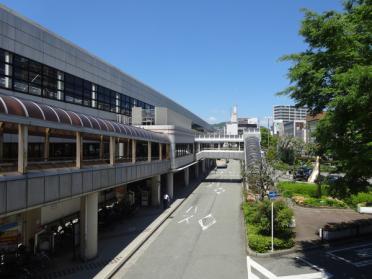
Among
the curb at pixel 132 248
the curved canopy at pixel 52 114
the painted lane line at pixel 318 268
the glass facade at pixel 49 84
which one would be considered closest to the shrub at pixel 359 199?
the curb at pixel 132 248

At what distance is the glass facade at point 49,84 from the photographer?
787 inches

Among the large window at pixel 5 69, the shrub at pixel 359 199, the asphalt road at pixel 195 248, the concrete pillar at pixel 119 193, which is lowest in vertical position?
the asphalt road at pixel 195 248

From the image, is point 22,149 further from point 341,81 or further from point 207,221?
point 207,221

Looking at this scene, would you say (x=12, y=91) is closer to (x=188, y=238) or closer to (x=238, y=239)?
(x=188, y=238)

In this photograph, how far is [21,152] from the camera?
11555 mm

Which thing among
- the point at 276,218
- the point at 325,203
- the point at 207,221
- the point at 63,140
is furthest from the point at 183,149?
the point at 276,218

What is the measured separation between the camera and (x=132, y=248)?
19.1 metres

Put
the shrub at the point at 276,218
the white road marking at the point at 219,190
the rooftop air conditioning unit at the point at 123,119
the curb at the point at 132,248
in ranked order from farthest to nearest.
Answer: the white road marking at the point at 219,190, the rooftop air conditioning unit at the point at 123,119, the shrub at the point at 276,218, the curb at the point at 132,248

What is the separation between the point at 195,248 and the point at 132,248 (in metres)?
3.29

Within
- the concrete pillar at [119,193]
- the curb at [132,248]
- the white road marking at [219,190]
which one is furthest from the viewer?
the white road marking at [219,190]

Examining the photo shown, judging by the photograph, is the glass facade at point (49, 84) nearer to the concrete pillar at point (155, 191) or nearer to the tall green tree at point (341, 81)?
the concrete pillar at point (155, 191)

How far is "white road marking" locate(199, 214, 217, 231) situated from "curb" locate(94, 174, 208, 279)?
2710 mm

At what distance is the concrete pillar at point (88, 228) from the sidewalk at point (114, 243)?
40 centimetres

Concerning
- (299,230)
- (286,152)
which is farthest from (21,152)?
(286,152)
